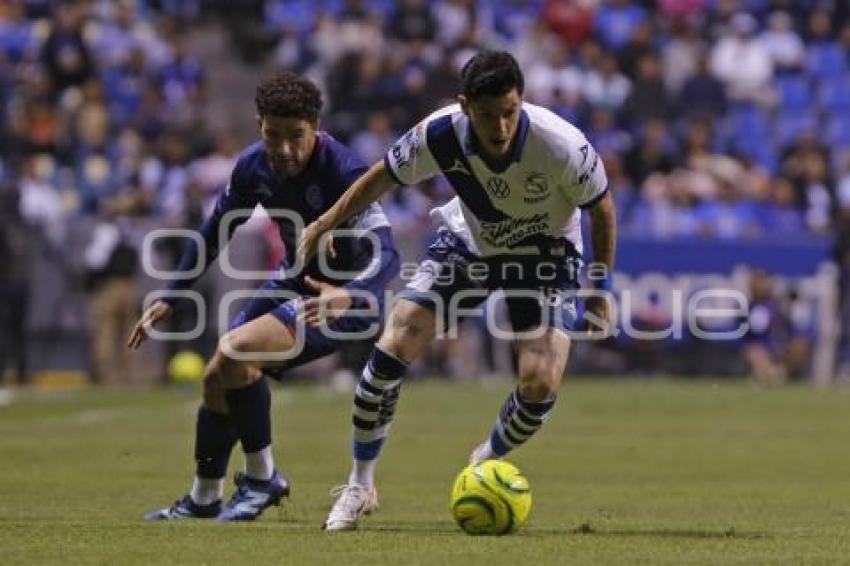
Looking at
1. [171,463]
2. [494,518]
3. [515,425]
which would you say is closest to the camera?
[494,518]

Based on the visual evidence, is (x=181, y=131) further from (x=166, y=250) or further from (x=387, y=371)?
(x=387, y=371)

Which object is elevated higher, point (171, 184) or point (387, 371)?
point (387, 371)

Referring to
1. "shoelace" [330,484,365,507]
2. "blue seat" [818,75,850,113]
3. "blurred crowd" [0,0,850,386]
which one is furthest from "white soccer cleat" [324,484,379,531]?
"blue seat" [818,75,850,113]

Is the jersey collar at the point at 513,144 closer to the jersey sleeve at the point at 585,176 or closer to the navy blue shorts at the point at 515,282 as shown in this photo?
the jersey sleeve at the point at 585,176

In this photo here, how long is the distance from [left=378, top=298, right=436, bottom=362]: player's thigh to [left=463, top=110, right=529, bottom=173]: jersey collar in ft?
2.82

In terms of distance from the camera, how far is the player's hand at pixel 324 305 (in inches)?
393

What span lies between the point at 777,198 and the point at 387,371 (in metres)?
17.1

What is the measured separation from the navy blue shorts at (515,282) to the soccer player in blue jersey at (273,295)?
1.28ft

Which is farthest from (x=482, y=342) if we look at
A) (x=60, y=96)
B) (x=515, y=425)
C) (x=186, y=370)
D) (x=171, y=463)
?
(x=515, y=425)

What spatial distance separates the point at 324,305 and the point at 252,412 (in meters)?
0.79

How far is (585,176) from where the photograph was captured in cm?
954

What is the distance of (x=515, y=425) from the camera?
33.1 ft

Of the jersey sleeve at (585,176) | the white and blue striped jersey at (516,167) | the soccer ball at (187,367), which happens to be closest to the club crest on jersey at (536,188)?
the white and blue striped jersey at (516,167)

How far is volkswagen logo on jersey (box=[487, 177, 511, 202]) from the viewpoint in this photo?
31.5ft
